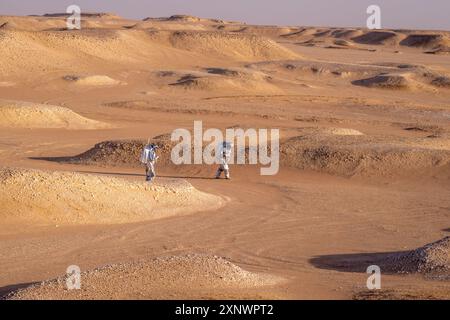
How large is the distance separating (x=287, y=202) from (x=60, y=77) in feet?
101

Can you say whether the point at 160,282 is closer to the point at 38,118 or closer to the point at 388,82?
the point at 38,118

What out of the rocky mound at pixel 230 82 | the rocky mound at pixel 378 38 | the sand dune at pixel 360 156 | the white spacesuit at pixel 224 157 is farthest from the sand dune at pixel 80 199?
the rocky mound at pixel 378 38

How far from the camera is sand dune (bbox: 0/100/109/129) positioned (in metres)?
30.9

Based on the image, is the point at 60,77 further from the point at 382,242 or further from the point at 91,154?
the point at 382,242

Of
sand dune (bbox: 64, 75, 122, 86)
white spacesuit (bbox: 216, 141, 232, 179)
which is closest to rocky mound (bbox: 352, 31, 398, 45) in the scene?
sand dune (bbox: 64, 75, 122, 86)

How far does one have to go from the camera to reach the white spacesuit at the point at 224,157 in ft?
66.9

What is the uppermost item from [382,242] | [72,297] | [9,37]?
[9,37]

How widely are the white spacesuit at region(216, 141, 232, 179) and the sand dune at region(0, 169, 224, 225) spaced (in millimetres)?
3165

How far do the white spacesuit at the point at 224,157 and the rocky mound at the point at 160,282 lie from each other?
34.2 ft

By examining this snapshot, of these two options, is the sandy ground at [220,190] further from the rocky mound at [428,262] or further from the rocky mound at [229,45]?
the rocky mound at [229,45]

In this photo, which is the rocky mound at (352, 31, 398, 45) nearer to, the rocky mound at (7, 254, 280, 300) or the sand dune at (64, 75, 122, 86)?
the sand dune at (64, 75, 122, 86)

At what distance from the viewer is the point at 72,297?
8734 mm
